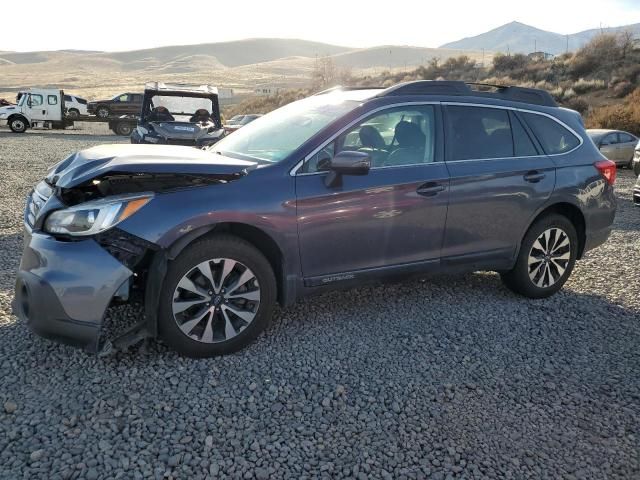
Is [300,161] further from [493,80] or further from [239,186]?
[493,80]

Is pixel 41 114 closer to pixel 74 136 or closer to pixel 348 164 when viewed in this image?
pixel 74 136

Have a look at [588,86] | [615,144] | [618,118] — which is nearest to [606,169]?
[615,144]

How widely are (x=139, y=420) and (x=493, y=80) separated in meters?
41.8

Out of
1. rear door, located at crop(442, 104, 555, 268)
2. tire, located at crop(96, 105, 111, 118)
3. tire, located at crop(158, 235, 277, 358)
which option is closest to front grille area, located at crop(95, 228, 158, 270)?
tire, located at crop(158, 235, 277, 358)

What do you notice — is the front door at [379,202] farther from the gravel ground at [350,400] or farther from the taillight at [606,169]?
the taillight at [606,169]

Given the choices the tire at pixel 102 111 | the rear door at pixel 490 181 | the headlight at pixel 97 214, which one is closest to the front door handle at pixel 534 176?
the rear door at pixel 490 181

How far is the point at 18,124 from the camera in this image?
29.8 meters

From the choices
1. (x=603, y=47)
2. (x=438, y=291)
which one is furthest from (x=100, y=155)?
(x=603, y=47)

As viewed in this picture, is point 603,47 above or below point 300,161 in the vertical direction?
above

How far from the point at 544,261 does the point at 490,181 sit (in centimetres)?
104

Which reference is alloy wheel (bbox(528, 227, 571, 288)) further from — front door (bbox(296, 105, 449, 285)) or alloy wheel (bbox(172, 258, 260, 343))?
alloy wheel (bbox(172, 258, 260, 343))

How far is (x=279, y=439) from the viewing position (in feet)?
9.73

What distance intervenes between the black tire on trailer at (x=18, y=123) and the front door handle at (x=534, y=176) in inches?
1220

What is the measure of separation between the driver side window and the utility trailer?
28.0 m
